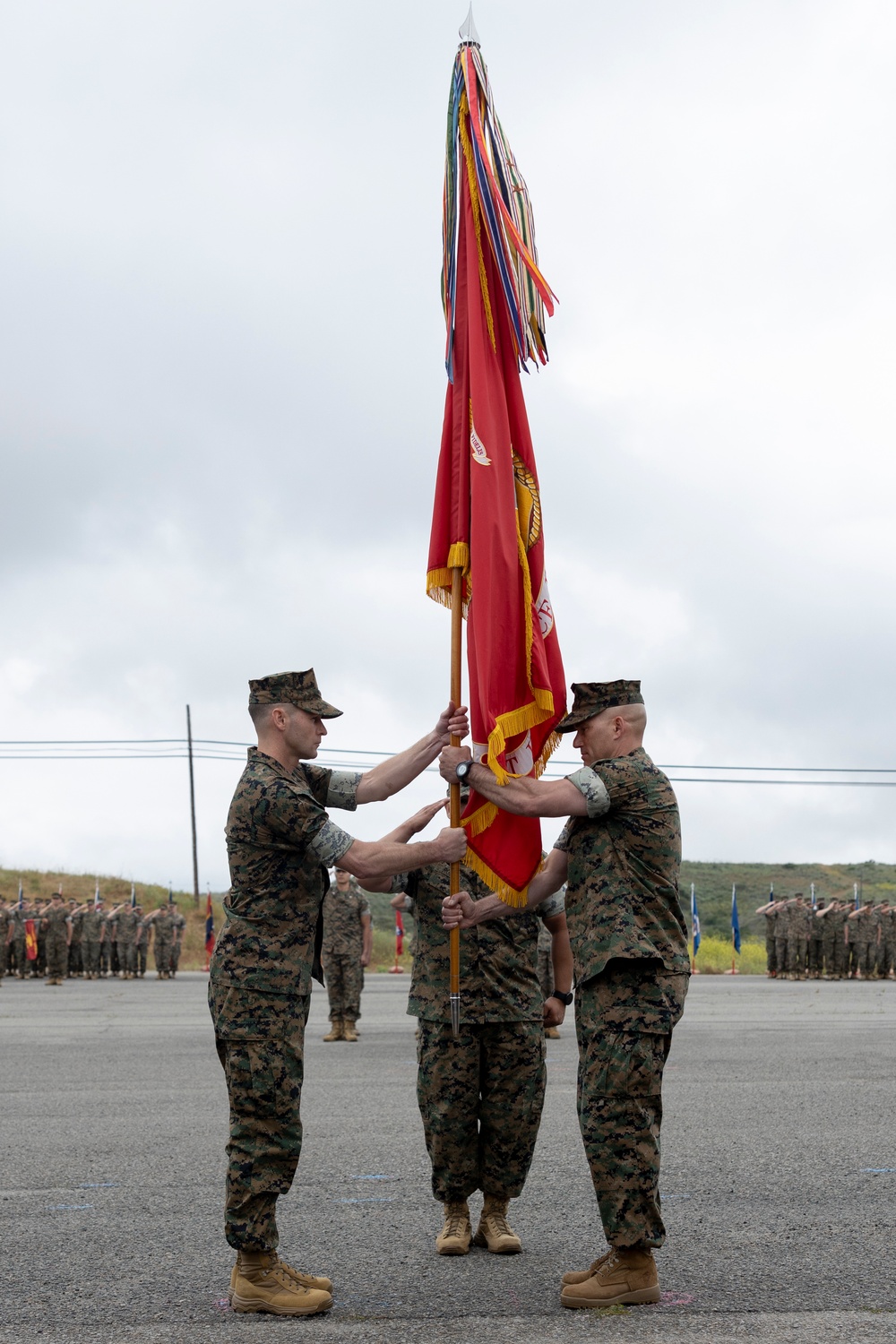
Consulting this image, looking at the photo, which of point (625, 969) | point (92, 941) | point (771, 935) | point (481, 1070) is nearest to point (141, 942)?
point (92, 941)

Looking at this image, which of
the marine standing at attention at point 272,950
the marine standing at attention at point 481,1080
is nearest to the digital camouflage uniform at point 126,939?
the marine standing at attention at point 481,1080

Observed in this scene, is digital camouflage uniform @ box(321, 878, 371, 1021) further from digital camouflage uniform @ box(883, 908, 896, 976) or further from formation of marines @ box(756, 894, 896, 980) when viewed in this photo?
digital camouflage uniform @ box(883, 908, 896, 976)

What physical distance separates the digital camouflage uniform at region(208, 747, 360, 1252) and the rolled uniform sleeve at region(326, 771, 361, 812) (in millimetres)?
334

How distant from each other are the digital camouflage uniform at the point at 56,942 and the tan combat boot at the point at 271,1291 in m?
25.3

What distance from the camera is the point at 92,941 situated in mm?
32156

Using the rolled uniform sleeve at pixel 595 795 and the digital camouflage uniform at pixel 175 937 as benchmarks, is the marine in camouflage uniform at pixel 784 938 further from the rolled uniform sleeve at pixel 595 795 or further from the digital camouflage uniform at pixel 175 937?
the rolled uniform sleeve at pixel 595 795

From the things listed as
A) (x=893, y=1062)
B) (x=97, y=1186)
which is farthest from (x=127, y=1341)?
(x=893, y=1062)

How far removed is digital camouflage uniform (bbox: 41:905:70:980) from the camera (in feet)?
93.8

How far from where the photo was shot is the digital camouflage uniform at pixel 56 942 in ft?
93.8

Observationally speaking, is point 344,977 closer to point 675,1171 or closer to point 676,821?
point 675,1171

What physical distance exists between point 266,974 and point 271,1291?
1119 mm

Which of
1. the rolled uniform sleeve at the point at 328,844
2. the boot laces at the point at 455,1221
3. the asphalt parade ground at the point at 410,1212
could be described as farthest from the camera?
the boot laces at the point at 455,1221

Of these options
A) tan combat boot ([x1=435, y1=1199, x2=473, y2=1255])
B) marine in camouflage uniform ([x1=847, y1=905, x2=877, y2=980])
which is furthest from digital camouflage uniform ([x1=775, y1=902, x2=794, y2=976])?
tan combat boot ([x1=435, y1=1199, x2=473, y2=1255])

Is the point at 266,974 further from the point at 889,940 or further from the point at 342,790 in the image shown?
the point at 889,940
